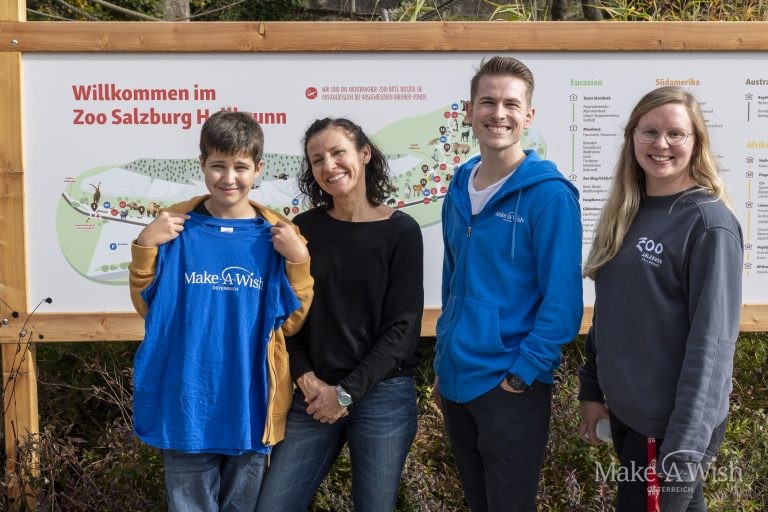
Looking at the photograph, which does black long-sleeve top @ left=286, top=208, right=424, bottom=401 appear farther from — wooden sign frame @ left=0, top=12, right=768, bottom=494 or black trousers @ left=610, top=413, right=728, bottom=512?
wooden sign frame @ left=0, top=12, right=768, bottom=494

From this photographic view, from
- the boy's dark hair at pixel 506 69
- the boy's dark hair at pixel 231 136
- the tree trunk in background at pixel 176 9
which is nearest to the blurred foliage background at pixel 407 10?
the tree trunk in background at pixel 176 9

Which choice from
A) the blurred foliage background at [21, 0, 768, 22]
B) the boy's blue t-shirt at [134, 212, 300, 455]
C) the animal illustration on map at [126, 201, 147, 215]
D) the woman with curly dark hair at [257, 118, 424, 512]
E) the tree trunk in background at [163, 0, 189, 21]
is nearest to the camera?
the boy's blue t-shirt at [134, 212, 300, 455]

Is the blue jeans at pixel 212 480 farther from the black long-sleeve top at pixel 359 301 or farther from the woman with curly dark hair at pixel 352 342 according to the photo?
the black long-sleeve top at pixel 359 301

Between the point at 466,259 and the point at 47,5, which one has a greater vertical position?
the point at 47,5

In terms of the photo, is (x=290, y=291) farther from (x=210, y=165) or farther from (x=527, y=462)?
(x=527, y=462)

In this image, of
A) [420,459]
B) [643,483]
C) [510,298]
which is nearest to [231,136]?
[510,298]

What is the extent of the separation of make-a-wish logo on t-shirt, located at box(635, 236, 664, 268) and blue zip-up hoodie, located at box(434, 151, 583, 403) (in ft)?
0.67

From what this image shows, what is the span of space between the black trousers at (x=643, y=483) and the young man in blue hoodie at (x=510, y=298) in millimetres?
255

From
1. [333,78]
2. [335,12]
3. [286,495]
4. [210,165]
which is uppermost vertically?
[335,12]

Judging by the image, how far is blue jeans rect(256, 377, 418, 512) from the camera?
2.77m

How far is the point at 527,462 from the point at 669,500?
1.47ft

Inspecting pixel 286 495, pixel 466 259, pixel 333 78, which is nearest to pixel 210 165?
pixel 466 259

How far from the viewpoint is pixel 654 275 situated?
7.82 feet

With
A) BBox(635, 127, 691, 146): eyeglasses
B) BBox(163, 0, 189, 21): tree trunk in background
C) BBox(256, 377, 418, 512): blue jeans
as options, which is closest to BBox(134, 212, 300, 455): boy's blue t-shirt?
BBox(256, 377, 418, 512): blue jeans
